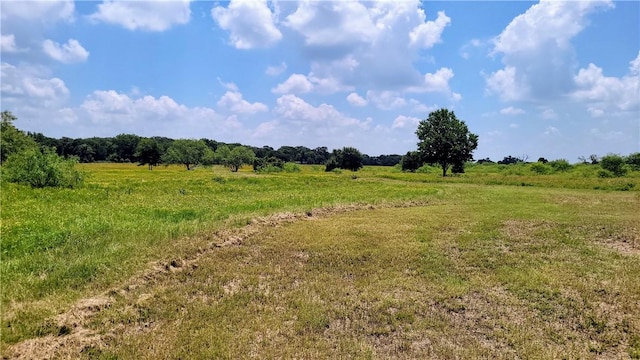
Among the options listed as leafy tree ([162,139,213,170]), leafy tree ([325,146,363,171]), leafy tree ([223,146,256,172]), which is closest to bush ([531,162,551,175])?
leafy tree ([325,146,363,171])

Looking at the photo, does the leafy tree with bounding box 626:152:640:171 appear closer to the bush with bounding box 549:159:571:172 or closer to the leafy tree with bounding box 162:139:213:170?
the bush with bounding box 549:159:571:172

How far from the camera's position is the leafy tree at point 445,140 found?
67.1m

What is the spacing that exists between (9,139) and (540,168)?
9548 centimetres

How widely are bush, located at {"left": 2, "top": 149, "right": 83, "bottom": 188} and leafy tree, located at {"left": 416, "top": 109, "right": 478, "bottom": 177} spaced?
56.5 m

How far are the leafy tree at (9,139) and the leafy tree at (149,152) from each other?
36.7 meters

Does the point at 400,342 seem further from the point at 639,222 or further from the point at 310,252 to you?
the point at 639,222

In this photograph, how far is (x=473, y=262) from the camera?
10703mm

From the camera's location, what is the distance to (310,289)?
857cm

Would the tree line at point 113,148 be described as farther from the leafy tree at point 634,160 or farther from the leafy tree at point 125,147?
the leafy tree at point 634,160

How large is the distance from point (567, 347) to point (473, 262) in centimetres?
453

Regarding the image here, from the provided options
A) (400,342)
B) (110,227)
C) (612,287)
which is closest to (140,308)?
(400,342)

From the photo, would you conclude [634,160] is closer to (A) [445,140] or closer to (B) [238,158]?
(A) [445,140]

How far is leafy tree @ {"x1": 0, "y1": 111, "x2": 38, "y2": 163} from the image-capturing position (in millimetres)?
57906

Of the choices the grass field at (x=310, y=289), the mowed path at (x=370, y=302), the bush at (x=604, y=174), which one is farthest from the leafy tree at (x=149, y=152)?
the mowed path at (x=370, y=302)
